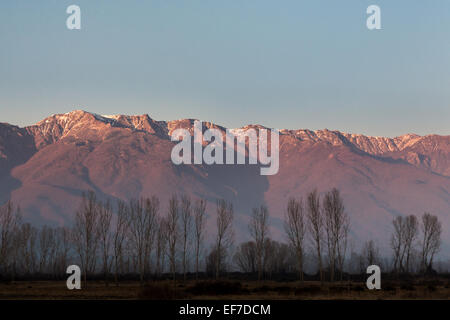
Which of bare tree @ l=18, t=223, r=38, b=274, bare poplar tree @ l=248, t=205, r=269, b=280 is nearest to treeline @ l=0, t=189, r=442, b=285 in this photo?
bare poplar tree @ l=248, t=205, r=269, b=280

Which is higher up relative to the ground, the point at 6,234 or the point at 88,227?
Result: the point at 88,227

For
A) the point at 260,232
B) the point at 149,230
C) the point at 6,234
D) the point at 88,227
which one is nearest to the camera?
the point at 88,227

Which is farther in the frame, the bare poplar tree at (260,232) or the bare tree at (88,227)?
the bare poplar tree at (260,232)

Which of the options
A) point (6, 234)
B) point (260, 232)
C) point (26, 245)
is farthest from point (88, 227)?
point (26, 245)

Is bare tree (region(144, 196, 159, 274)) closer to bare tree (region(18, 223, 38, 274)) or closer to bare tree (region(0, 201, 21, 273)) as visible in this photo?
bare tree (region(0, 201, 21, 273))

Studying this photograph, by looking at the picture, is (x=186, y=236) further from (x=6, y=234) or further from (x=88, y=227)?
(x=6, y=234)

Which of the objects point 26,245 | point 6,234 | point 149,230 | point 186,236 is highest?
point 149,230

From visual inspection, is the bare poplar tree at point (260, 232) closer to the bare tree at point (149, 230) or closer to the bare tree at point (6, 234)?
the bare tree at point (149, 230)

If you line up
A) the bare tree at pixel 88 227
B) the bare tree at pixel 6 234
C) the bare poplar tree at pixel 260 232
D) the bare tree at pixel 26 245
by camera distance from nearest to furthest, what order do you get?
the bare tree at pixel 88 227 → the bare tree at pixel 6 234 → the bare poplar tree at pixel 260 232 → the bare tree at pixel 26 245

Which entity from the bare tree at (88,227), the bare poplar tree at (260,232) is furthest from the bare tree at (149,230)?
the bare poplar tree at (260,232)

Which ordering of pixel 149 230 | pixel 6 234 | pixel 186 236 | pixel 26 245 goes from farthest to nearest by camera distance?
pixel 26 245 → pixel 149 230 → pixel 186 236 → pixel 6 234

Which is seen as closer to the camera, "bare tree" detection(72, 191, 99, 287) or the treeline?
"bare tree" detection(72, 191, 99, 287)
